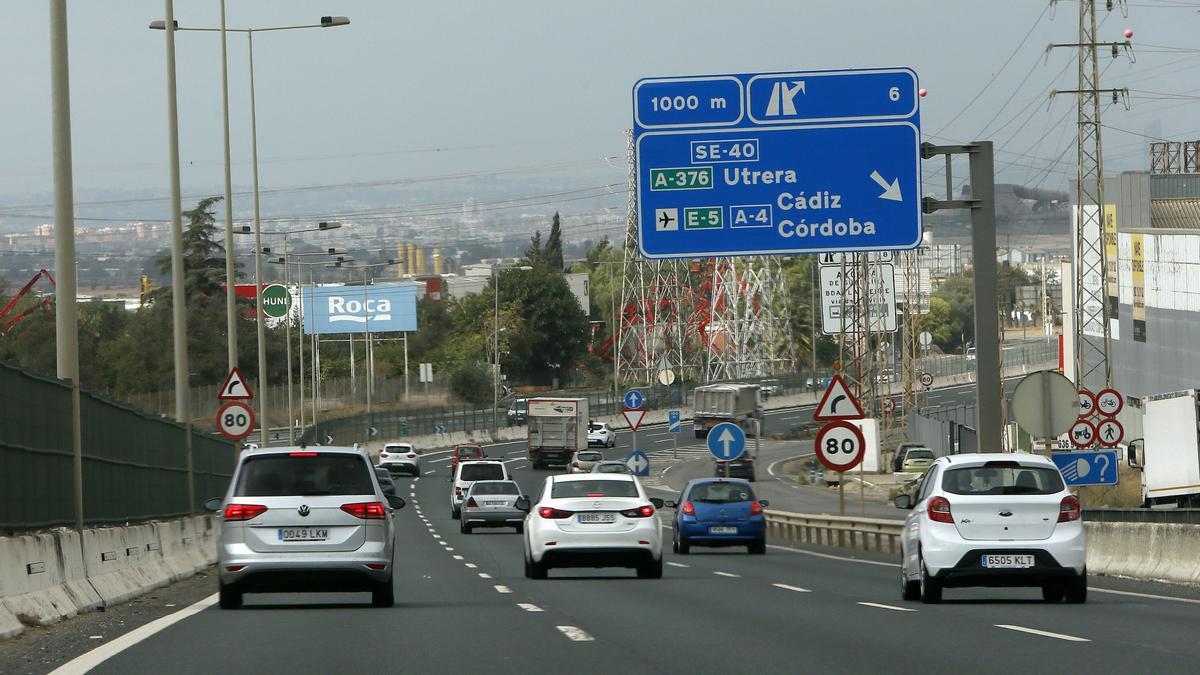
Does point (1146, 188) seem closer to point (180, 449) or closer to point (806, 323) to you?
point (180, 449)

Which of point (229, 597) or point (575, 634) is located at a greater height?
point (575, 634)

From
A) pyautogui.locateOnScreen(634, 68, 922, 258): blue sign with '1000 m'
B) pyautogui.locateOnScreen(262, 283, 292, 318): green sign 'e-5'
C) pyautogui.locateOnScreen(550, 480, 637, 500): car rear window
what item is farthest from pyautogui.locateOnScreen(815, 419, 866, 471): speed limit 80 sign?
pyautogui.locateOnScreen(262, 283, 292, 318): green sign 'e-5'

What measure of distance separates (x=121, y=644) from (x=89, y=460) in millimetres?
10429

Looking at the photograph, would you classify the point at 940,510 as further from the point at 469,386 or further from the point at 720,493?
the point at 469,386

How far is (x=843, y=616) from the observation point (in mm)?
17047

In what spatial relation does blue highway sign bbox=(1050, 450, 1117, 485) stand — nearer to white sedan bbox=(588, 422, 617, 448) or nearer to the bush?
white sedan bbox=(588, 422, 617, 448)

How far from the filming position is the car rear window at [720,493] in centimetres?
3466

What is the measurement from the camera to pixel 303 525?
59.1 ft

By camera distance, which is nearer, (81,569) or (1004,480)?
(1004,480)

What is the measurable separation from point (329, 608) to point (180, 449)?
16712 millimetres

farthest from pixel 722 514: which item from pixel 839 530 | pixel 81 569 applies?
pixel 81 569

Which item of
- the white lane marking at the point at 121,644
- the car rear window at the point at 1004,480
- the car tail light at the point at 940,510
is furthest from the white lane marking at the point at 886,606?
the white lane marking at the point at 121,644

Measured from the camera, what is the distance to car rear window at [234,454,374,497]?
715 inches

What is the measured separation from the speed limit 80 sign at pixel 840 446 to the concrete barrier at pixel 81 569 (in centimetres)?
1121
